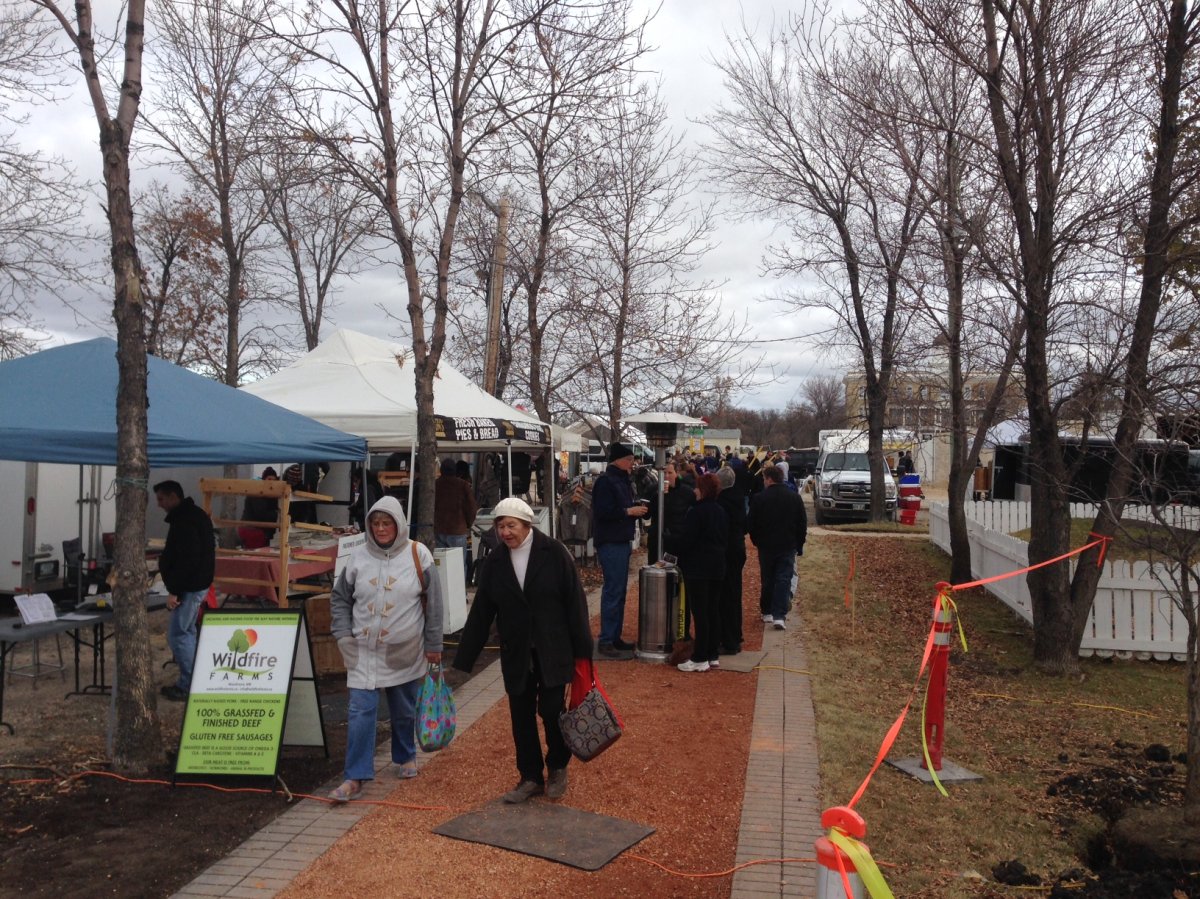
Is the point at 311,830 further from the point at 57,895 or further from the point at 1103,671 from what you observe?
the point at 1103,671

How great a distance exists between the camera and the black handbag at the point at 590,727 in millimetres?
5453

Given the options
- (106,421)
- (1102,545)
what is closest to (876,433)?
(1102,545)

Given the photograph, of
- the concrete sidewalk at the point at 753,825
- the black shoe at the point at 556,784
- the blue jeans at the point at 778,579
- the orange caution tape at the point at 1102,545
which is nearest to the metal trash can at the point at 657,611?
the concrete sidewalk at the point at 753,825

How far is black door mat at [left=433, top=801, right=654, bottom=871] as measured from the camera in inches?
191

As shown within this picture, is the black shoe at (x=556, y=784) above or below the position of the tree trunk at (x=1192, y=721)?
below

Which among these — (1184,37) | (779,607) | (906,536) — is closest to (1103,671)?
(779,607)

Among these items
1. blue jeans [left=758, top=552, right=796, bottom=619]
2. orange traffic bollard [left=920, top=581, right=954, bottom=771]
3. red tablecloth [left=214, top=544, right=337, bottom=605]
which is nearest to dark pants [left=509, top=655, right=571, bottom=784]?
orange traffic bollard [left=920, top=581, right=954, bottom=771]

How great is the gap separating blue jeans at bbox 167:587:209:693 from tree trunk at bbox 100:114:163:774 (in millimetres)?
1780

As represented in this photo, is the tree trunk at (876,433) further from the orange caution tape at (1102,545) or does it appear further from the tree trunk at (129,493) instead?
the tree trunk at (129,493)

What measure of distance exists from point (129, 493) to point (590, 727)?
10.4ft

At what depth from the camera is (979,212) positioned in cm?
992

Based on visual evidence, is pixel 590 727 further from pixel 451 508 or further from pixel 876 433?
pixel 876 433

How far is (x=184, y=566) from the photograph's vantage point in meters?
7.87

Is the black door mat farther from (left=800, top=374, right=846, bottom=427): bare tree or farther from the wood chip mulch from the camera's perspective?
(left=800, top=374, right=846, bottom=427): bare tree
